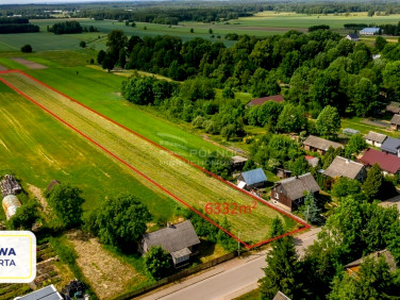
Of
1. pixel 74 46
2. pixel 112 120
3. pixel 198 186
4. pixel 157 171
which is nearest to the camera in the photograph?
pixel 198 186

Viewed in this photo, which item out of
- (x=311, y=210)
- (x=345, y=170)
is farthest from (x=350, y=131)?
(x=311, y=210)

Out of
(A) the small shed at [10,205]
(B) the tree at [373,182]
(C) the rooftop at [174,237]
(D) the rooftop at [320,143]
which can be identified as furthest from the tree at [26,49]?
(B) the tree at [373,182]

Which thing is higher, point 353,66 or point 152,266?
point 353,66

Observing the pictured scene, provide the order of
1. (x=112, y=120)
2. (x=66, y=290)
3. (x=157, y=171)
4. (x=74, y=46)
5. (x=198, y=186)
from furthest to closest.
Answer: (x=74, y=46)
(x=112, y=120)
(x=157, y=171)
(x=198, y=186)
(x=66, y=290)

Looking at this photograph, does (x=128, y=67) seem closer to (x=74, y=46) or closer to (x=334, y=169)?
(x=74, y=46)

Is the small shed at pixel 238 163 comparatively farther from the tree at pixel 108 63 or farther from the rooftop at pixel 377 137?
the tree at pixel 108 63

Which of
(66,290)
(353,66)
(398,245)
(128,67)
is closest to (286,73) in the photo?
(353,66)

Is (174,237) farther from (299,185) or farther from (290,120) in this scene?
(290,120)
